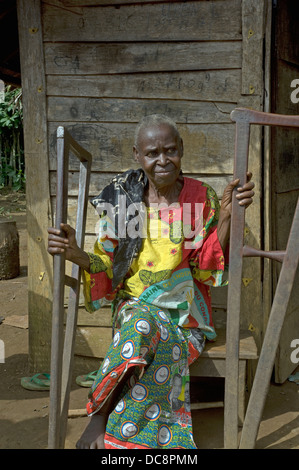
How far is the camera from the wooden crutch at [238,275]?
7.16 feet

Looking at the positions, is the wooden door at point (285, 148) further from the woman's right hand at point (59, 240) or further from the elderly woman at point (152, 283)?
the woman's right hand at point (59, 240)

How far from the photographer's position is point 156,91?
3240 millimetres

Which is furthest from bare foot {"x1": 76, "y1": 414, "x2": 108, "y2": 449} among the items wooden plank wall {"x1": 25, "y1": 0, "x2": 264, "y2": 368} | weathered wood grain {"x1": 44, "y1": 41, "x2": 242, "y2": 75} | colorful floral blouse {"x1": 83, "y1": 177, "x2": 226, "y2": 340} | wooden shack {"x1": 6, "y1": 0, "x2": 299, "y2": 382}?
weathered wood grain {"x1": 44, "y1": 41, "x2": 242, "y2": 75}

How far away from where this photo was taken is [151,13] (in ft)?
10.4

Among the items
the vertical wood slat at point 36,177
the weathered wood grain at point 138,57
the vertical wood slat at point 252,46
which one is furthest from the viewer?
the vertical wood slat at point 36,177

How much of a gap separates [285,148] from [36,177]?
1.81 meters

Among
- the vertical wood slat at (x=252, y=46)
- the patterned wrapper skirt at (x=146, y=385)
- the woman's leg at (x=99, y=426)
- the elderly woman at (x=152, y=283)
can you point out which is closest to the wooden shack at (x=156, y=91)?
the vertical wood slat at (x=252, y=46)

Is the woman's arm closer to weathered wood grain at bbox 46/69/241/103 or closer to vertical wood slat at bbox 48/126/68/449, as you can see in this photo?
vertical wood slat at bbox 48/126/68/449

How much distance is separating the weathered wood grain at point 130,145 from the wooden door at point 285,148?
0.40 metres

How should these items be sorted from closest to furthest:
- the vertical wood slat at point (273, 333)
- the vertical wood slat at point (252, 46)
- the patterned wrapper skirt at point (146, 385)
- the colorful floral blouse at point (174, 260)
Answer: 1. the vertical wood slat at point (273, 333)
2. the patterned wrapper skirt at point (146, 385)
3. the colorful floral blouse at point (174, 260)
4. the vertical wood slat at point (252, 46)

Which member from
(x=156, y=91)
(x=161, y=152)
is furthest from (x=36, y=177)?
(x=161, y=152)

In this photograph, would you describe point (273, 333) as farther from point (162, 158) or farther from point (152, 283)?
point (162, 158)

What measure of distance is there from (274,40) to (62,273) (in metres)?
2.23
